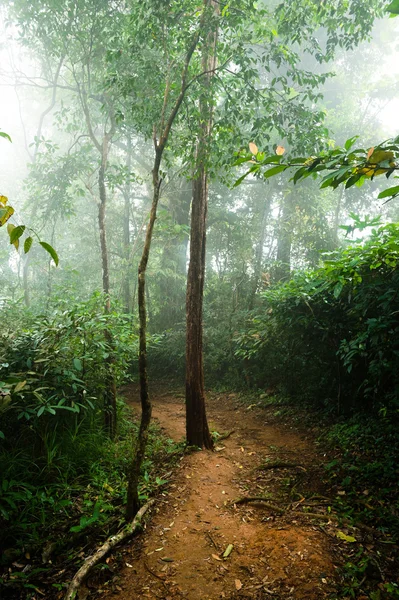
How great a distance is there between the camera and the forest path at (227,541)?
2.65m

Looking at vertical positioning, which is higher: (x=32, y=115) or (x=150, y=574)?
(x=32, y=115)

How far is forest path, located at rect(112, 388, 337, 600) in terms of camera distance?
2648 mm

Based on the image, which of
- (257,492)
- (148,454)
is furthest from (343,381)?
(148,454)

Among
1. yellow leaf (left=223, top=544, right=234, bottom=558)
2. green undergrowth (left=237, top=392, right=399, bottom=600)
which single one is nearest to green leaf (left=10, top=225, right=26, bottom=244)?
green undergrowth (left=237, top=392, right=399, bottom=600)

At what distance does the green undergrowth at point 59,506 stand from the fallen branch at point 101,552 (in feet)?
0.39

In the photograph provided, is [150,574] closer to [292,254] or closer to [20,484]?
[20,484]

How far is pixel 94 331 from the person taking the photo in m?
4.85

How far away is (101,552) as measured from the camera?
9.73 ft

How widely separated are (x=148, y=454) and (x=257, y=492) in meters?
1.82

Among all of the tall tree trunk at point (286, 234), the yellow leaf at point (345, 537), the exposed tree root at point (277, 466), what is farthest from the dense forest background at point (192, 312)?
the tall tree trunk at point (286, 234)

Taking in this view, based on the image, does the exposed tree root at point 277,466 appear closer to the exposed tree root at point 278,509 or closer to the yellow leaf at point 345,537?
the exposed tree root at point 278,509

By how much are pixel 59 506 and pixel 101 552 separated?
2.62ft

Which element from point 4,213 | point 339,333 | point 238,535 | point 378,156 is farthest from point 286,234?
point 4,213

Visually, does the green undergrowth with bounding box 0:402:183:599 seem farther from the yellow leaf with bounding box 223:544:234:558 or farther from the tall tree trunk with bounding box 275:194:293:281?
the tall tree trunk with bounding box 275:194:293:281
